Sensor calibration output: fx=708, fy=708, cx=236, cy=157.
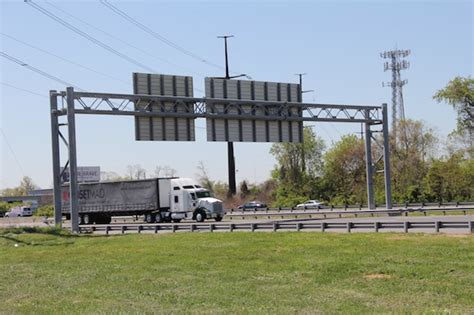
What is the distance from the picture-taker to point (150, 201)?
55.7 m

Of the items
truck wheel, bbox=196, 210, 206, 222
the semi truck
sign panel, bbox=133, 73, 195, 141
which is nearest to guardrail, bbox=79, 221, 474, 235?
sign panel, bbox=133, 73, 195, 141

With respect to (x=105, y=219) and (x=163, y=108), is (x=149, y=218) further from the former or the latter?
(x=163, y=108)

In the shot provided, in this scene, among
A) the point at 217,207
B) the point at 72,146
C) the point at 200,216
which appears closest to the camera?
the point at 72,146

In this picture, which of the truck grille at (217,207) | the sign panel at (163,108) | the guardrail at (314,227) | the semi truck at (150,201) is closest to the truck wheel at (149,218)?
the semi truck at (150,201)

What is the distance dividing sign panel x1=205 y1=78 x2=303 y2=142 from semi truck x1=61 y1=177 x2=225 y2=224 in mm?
8265

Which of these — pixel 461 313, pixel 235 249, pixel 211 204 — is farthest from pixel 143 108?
pixel 461 313

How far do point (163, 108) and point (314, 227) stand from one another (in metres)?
13.0

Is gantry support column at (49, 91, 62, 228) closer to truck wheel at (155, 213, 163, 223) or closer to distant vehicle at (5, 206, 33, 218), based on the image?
truck wheel at (155, 213, 163, 223)

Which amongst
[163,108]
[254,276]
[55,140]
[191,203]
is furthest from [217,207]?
[254,276]

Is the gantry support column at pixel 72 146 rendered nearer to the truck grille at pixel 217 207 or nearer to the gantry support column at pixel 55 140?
the gantry support column at pixel 55 140

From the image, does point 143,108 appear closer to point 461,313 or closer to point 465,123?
point 461,313

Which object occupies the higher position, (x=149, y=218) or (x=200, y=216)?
(x=200, y=216)

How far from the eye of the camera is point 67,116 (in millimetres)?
39781

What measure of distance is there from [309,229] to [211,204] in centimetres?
1780
